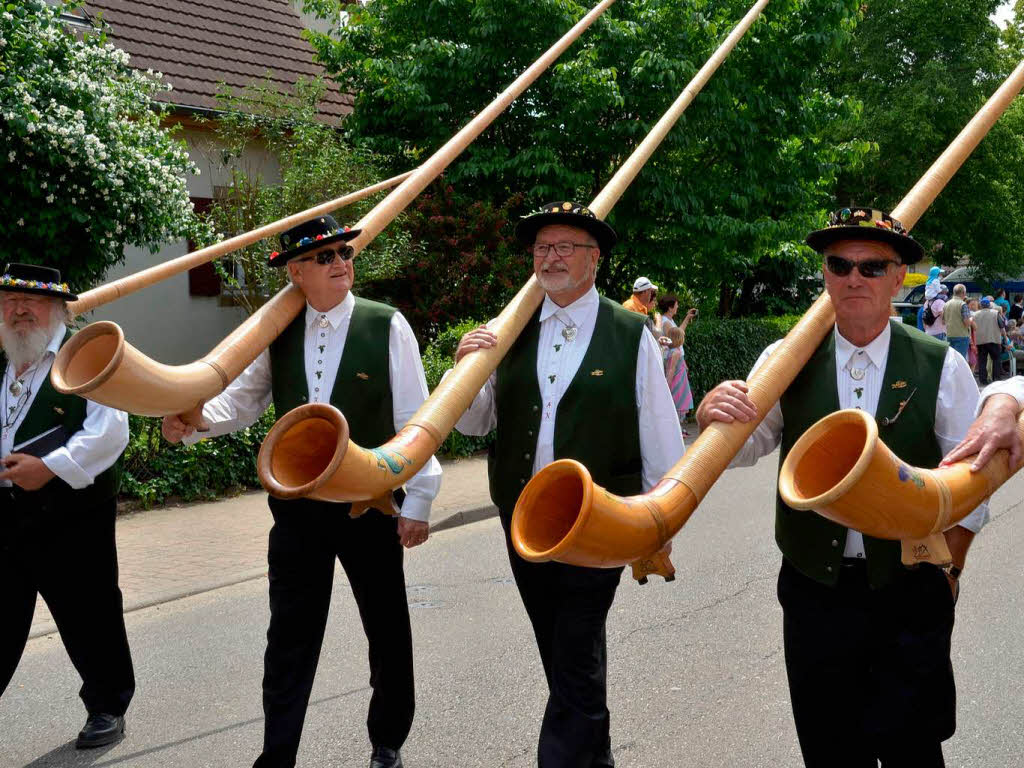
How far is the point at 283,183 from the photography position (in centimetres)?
1358

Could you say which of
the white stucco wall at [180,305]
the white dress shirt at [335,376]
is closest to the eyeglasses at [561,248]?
the white dress shirt at [335,376]

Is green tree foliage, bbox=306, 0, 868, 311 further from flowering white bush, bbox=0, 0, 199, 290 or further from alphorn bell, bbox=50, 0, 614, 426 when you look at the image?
alphorn bell, bbox=50, 0, 614, 426

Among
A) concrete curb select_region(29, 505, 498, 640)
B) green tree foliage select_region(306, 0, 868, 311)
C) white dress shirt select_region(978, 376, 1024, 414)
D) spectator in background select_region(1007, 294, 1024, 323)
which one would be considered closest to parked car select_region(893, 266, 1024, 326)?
spectator in background select_region(1007, 294, 1024, 323)

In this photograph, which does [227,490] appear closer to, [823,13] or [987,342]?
[823,13]

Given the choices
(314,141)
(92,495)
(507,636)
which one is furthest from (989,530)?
(314,141)

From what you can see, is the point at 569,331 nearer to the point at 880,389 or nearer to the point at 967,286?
the point at 880,389

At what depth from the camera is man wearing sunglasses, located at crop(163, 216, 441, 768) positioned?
150 inches

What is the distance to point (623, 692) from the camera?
5148mm

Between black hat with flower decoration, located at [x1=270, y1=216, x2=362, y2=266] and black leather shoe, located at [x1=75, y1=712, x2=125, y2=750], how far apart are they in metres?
2.15

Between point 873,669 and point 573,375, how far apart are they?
1260 mm

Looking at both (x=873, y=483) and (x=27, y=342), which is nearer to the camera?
(x=873, y=483)

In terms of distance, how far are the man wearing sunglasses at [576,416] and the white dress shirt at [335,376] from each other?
26 centimetres

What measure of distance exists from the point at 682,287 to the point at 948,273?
86.6 ft

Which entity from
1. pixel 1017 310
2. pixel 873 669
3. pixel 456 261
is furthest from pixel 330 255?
pixel 1017 310
